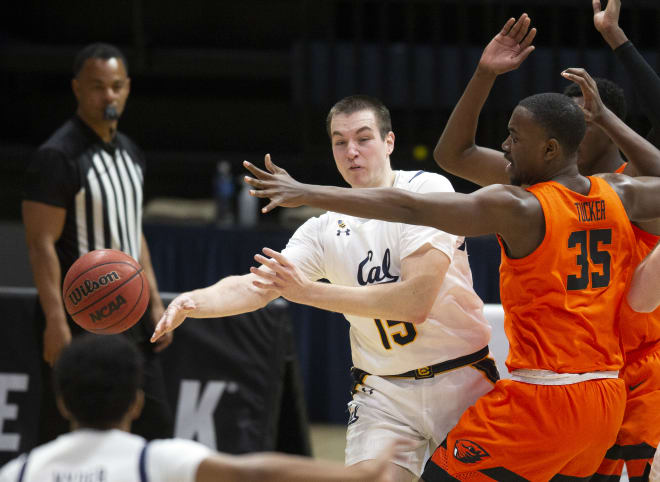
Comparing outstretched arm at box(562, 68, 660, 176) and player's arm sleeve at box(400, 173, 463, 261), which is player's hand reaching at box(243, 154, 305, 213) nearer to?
player's arm sleeve at box(400, 173, 463, 261)

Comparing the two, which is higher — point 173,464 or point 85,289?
point 85,289

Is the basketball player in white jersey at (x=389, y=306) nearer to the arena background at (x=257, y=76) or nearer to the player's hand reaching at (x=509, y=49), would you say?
the player's hand reaching at (x=509, y=49)

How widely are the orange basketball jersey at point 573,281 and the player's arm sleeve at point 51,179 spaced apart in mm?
2566

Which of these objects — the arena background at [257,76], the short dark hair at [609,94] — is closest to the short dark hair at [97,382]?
the short dark hair at [609,94]

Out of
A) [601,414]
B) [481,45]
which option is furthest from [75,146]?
[481,45]

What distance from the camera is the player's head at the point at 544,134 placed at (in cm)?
328

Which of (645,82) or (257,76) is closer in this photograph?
(645,82)

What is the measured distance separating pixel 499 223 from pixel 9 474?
1704 mm

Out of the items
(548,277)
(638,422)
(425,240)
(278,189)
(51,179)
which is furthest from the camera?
(51,179)

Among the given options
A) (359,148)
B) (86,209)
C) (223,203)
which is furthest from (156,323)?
(223,203)

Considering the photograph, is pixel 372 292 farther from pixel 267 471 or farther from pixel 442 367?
pixel 267 471

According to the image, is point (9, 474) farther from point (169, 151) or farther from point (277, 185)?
point (169, 151)

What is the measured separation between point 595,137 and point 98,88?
2705 mm

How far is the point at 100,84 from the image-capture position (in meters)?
5.13
